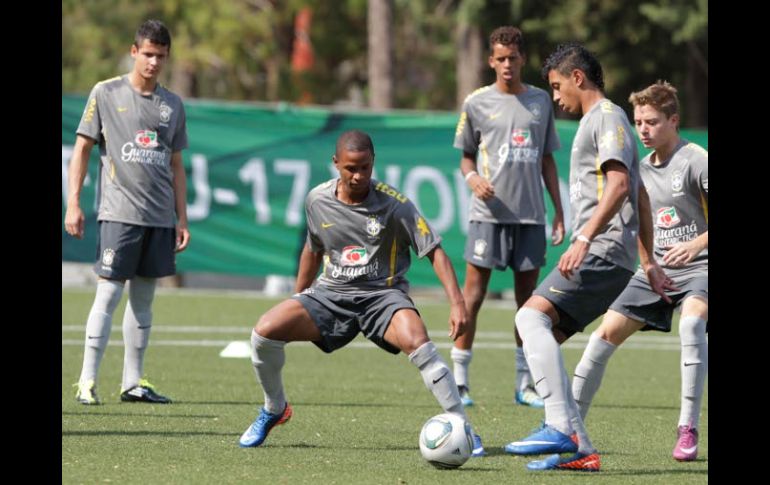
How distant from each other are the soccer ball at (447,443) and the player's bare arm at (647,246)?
1.20m

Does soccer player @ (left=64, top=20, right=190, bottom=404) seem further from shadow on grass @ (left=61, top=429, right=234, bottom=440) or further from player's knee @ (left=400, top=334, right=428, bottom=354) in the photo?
player's knee @ (left=400, top=334, right=428, bottom=354)

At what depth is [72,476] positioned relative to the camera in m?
6.57

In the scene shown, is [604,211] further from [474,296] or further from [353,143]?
[474,296]

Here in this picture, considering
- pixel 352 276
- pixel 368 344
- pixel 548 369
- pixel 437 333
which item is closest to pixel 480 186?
pixel 352 276

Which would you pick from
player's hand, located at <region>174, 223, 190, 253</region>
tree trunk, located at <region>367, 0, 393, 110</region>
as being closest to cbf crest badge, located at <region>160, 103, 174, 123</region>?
player's hand, located at <region>174, 223, 190, 253</region>

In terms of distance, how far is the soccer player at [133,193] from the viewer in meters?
9.36

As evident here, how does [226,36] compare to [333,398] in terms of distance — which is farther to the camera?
[226,36]

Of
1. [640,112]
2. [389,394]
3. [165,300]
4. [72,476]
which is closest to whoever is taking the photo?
[72,476]

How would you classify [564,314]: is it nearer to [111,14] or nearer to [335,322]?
[335,322]

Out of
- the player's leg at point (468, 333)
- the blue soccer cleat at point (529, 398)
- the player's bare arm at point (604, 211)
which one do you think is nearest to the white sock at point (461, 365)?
the player's leg at point (468, 333)

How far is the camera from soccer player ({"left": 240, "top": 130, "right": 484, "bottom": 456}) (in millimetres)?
7367

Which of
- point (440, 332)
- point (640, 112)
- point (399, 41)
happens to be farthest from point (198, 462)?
point (399, 41)

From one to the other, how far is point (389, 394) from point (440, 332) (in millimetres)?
5048

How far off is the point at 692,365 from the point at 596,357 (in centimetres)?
50
